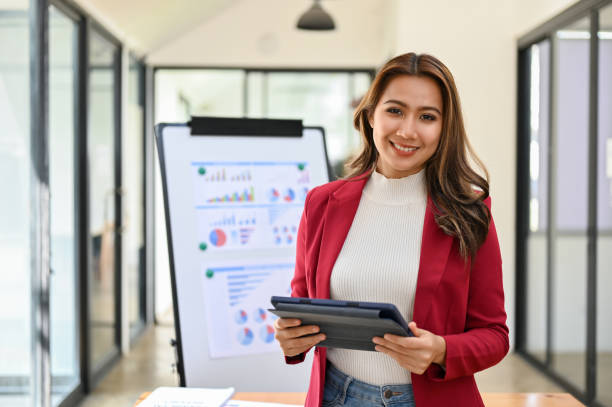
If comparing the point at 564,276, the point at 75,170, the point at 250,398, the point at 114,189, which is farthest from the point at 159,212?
the point at 250,398

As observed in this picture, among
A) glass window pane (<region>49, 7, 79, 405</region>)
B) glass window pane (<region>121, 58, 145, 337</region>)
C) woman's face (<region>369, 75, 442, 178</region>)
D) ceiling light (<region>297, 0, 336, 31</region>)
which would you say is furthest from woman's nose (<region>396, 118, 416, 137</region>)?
glass window pane (<region>121, 58, 145, 337</region>)

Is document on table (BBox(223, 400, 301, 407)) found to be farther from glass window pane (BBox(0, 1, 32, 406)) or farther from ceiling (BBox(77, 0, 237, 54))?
ceiling (BBox(77, 0, 237, 54))

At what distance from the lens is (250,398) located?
5.32 feet

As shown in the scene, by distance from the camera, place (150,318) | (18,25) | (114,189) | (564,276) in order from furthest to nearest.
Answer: (150,318), (114,189), (564,276), (18,25)

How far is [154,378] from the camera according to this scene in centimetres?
439

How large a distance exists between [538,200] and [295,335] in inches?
154

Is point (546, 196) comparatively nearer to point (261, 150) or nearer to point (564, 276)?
point (564, 276)

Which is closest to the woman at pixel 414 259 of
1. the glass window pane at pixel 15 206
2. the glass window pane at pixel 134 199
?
the glass window pane at pixel 15 206

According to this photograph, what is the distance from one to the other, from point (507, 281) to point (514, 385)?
984mm

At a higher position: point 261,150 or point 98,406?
point 261,150

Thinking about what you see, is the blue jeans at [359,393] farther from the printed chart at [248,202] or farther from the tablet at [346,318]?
the printed chart at [248,202]

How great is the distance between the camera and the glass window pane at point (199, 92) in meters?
6.32

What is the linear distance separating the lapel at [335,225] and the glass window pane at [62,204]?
262 centimetres

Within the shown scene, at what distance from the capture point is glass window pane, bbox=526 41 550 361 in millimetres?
4523
